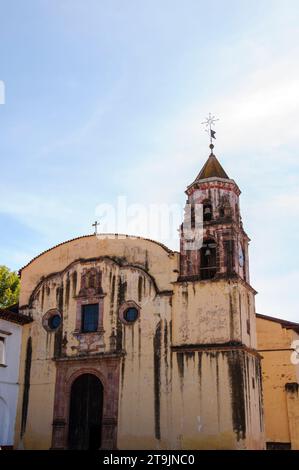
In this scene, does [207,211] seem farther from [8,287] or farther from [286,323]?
[8,287]

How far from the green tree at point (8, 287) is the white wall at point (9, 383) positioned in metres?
11.3

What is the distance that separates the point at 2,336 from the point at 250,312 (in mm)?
11041

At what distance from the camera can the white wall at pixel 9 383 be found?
2583 centimetres

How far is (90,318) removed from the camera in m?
26.7

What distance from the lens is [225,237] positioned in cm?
2545

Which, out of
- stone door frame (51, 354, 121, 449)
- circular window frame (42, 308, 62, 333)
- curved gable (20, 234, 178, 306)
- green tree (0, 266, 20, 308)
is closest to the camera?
stone door frame (51, 354, 121, 449)

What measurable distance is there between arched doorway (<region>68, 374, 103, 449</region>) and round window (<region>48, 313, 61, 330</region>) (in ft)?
9.18

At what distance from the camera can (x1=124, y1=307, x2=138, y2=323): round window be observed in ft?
84.5

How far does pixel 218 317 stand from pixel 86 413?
6.99 m

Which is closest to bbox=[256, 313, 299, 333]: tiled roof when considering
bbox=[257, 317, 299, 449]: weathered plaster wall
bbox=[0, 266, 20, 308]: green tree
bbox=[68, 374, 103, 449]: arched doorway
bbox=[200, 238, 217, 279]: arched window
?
bbox=[257, 317, 299, 449]: weathered plaster wall

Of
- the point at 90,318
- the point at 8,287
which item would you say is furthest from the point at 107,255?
the point at 8,287

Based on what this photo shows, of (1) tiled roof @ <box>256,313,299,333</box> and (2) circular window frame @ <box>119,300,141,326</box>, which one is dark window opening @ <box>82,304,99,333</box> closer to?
(2) circular window frame @ <box>119,300,141,326</box>

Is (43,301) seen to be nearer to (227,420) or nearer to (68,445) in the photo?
(68,445)

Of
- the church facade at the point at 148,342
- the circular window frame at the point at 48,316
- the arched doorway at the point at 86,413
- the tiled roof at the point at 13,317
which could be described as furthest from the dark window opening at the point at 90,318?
the tiled roof at the point at 13,317
